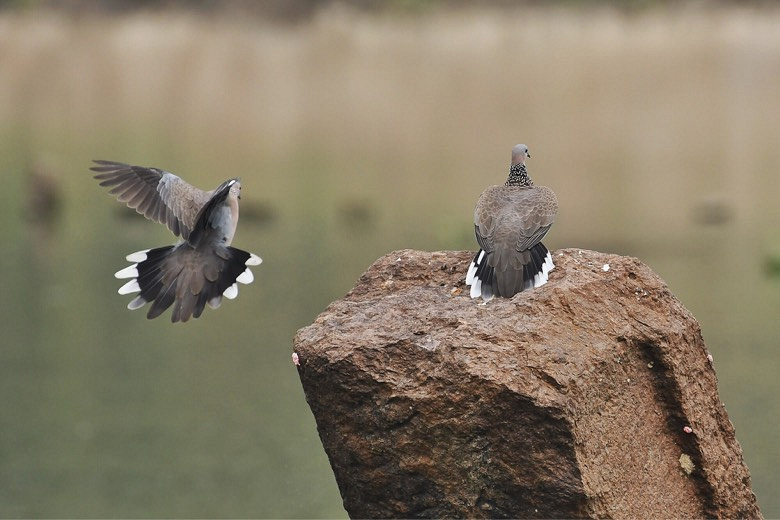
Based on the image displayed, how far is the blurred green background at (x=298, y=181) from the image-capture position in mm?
11312

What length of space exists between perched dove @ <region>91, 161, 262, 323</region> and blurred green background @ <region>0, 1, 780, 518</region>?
3710 millimetres

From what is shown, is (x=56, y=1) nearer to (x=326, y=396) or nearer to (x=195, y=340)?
(x=195, y=340)

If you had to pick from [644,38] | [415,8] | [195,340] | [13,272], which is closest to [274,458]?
[195,340]

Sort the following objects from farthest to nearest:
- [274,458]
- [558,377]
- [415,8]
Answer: [415,8] < [274,458] < [558,377]

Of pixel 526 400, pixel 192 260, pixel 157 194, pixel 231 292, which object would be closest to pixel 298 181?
pixel 157 194

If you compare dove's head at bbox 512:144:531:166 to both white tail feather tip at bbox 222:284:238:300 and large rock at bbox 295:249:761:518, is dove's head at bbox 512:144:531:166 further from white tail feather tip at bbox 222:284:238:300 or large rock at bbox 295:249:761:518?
white tail feather tip at bbox 222:284:238:300

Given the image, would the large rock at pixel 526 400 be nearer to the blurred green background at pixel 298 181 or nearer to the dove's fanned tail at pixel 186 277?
the dove's fanned tail at pixel 186 277

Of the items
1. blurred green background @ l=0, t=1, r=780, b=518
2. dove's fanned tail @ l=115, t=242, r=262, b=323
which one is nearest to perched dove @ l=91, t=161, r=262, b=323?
dove's fanned tail @ l=115, t=242, r=262, b=323

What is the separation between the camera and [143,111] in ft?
88.8

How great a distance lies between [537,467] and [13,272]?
14.5 metres

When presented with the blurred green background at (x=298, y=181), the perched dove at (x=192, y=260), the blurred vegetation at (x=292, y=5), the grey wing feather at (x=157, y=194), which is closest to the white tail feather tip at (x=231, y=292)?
the perched dove at (x=192, y=260)

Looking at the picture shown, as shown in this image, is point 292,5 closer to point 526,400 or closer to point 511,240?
point 511,240

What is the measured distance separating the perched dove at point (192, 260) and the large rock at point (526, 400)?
1054 mm

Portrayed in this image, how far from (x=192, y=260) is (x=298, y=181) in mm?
18254
